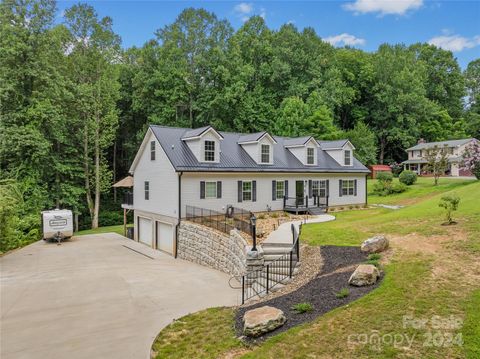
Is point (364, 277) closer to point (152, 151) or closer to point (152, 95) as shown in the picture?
point (152, 151)

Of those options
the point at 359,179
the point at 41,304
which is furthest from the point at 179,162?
the point at 359,179

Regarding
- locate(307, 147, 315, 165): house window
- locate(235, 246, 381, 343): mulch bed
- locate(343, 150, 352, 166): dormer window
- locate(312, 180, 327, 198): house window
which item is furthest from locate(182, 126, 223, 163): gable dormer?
locate(343, 150, 352, 166): dormer window

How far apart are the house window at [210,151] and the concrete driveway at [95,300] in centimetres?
657

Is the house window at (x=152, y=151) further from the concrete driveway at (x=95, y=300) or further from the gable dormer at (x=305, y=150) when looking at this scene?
the gable dormer at (x=305, y=150)

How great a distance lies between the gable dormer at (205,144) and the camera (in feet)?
67.4

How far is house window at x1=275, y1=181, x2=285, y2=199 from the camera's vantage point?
23.6 metres

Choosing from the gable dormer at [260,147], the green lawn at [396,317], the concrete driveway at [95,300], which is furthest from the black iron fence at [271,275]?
the gable dormer at [260,147]

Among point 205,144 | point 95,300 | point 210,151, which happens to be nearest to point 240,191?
point 210,151

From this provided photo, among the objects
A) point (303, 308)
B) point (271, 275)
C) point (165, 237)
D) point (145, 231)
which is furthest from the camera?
point (145, 231)

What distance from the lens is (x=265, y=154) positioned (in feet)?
76.6

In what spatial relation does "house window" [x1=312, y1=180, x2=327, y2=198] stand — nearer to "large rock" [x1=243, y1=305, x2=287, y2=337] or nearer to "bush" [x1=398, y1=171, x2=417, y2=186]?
"bush" [x1=398, y1=171, x2=417, y2=186]

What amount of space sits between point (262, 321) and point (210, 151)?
589 inches

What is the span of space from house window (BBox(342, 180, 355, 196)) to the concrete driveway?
1519 centimetres

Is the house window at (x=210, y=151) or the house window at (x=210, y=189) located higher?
the house window at (x=210, y=151)
